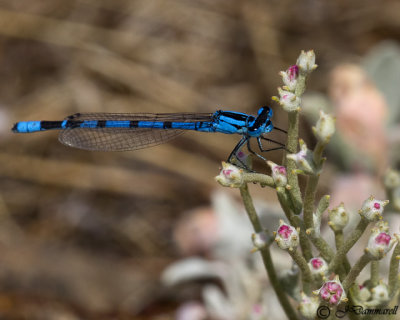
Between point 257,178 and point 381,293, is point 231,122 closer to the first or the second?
point 257,178

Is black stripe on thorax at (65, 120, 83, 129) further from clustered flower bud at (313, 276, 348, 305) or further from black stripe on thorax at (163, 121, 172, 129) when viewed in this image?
clustered flower bud at (313, 276, 348, 305)

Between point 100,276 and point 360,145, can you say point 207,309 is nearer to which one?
point 100,276

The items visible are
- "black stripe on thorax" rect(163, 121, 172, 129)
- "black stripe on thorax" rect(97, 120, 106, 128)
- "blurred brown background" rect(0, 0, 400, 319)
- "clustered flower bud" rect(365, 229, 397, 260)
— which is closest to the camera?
"clustered flower bud" rect(365, 229, 397, 260)

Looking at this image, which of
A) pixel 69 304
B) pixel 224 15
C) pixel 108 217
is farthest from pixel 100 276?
pixel 224 15

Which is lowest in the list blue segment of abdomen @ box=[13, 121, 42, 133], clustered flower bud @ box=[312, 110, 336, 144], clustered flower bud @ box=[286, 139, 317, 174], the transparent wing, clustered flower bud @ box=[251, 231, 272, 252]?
clustered flower bud @ box=[251, 231, 272, 252]

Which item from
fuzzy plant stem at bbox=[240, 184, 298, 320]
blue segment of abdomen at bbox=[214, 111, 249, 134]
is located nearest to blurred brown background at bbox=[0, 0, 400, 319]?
blue segment of abdomen at bbox=[214, 111, 249, 134]

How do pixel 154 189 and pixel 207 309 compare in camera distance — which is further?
pixel 154 189

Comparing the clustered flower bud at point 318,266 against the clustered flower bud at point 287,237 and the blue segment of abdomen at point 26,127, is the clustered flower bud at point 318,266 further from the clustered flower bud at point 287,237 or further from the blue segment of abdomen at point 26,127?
the blue segment of abdomen at point 26,127
